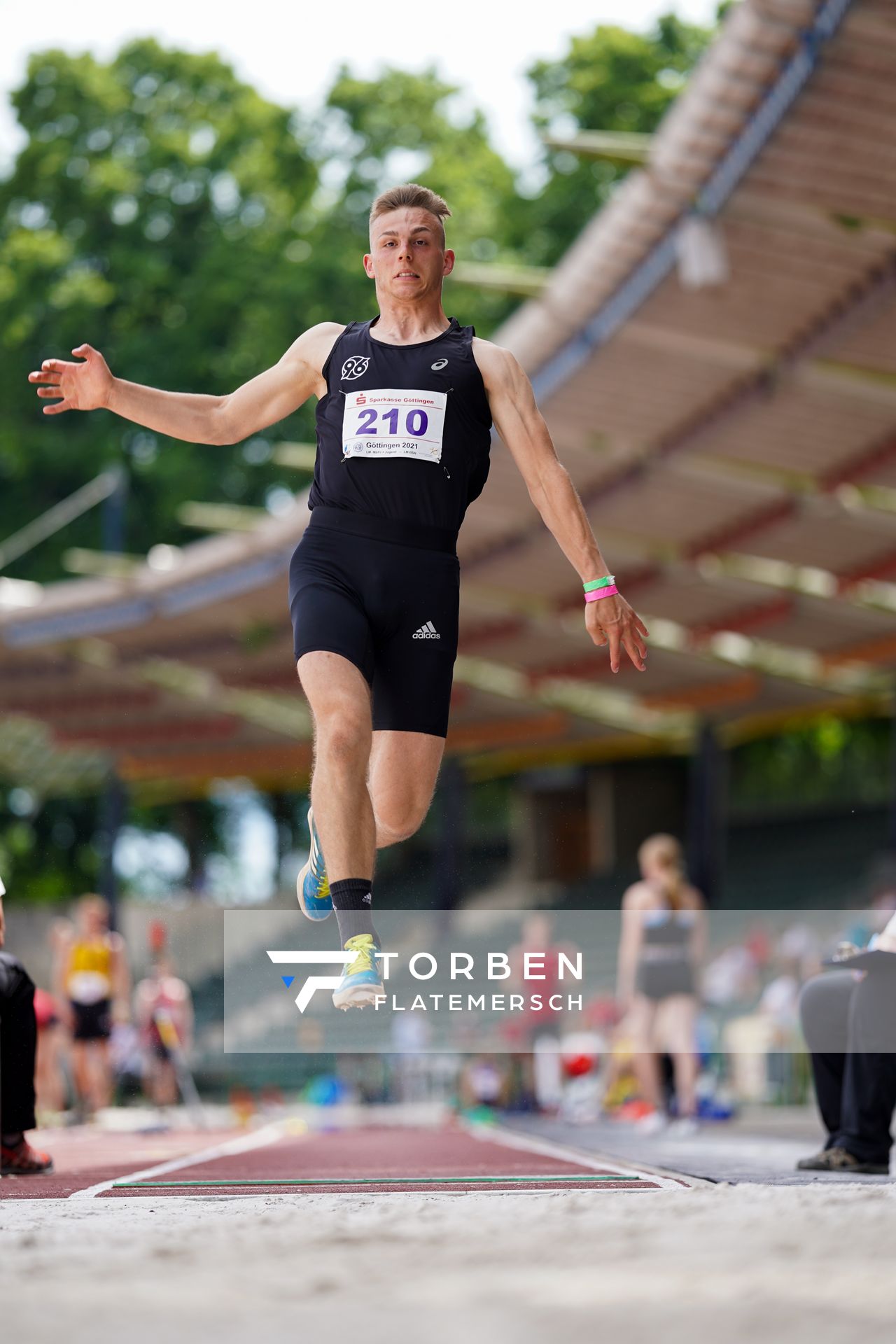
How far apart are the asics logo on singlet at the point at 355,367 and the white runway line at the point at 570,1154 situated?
2.10 metres

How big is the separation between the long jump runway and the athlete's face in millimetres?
2220

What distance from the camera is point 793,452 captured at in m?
15.8

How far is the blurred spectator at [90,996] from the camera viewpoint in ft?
47.5

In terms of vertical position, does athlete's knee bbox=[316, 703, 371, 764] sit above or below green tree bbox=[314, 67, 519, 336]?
below

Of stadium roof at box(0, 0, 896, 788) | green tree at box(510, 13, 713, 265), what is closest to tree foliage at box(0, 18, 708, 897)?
green tree at box(510, 13, 713, 265)

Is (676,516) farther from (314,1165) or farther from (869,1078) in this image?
(869,1078)

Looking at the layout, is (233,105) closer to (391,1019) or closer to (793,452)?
(793,452)

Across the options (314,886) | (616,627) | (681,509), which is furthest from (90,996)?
(616,627)

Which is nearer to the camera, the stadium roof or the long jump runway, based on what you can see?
the long jump runway

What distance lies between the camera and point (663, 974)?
11.2m

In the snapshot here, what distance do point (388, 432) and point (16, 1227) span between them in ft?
7.44

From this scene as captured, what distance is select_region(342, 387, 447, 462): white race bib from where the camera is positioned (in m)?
4.78

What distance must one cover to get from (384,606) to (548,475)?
0.56 m

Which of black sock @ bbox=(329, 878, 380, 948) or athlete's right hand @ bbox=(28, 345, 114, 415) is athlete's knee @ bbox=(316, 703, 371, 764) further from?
athlete's right hand @ bbox=(28, 345, 114, 415)
